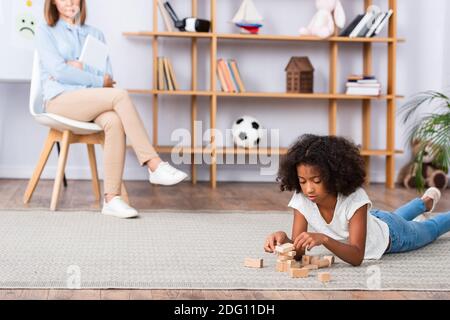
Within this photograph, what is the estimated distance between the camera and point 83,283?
1.98 meters

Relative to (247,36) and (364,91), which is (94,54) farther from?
(364,91)

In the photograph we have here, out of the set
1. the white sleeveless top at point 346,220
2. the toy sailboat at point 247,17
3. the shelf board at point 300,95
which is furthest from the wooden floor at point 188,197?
the white sleeveless top at point 346,220

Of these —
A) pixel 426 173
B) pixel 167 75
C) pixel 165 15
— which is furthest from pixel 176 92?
pixel 426 173

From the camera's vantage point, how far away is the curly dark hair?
2137 millimetres

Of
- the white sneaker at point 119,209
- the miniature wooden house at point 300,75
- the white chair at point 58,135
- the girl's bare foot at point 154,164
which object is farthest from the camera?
the miniature wooden house at point 300,75

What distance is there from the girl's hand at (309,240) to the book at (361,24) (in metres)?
2.75

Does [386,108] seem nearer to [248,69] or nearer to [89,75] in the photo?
[248,69]

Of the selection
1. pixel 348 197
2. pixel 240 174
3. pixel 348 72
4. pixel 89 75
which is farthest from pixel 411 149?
pixel 348 197

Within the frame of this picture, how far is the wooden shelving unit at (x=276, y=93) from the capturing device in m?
4.55

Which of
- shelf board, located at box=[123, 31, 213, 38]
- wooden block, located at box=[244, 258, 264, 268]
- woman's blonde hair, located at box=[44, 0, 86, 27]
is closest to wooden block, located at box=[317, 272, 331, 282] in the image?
wooden block, located at box=[244, 258, 264, 268]

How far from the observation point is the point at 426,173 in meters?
4.66

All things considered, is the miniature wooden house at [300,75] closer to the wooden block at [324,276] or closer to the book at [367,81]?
the book at [367,81]

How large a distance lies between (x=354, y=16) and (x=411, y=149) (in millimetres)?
894
